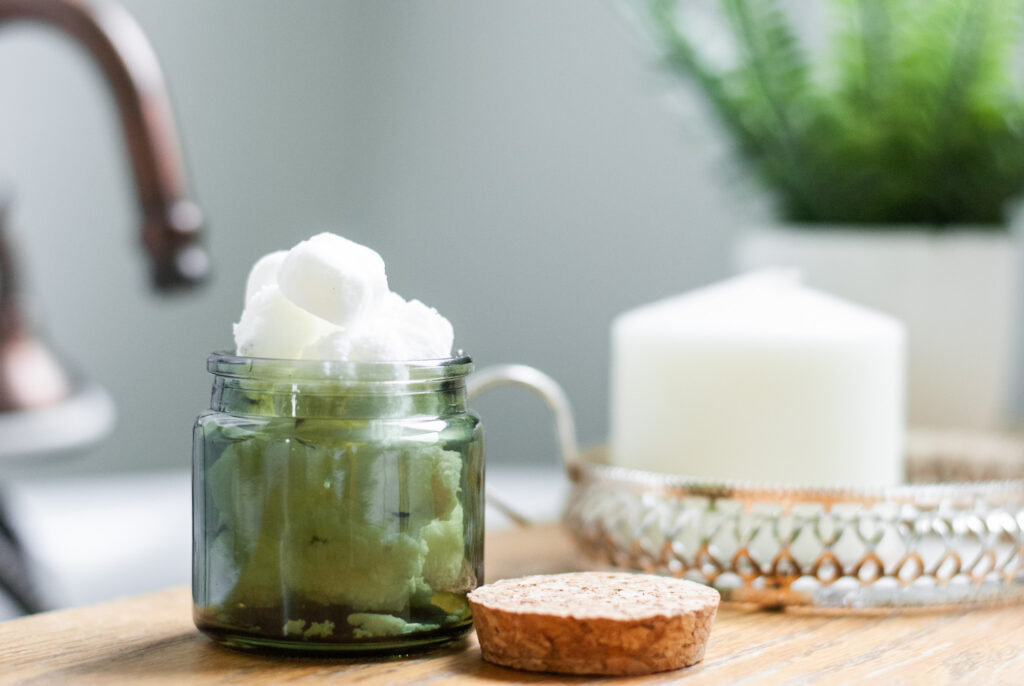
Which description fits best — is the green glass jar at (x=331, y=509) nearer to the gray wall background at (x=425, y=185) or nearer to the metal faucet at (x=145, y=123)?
the metal faucet at (x=145, y=123)

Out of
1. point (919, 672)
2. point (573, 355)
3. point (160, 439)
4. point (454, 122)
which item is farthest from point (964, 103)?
point (160, 439)

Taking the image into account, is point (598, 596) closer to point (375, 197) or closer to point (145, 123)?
point (145, 123)

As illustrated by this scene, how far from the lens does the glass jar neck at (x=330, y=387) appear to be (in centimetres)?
39

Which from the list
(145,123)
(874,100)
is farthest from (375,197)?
(145,123)

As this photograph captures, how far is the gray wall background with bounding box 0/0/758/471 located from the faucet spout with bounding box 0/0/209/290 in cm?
93

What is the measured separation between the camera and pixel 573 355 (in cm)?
172

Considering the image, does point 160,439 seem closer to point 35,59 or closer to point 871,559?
point 35,59

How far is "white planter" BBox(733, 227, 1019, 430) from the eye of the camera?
88 cm

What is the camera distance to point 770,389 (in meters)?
0.56

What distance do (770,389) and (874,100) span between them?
41 cm

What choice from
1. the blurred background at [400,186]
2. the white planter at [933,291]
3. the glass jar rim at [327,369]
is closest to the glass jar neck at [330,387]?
the glass jar rim at [327,369]

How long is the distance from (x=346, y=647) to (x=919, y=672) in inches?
7.7

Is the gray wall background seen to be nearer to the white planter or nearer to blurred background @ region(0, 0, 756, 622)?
blurred background @ region(0, 0, 756, 622)

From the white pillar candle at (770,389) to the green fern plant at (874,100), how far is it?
0.34 meters
